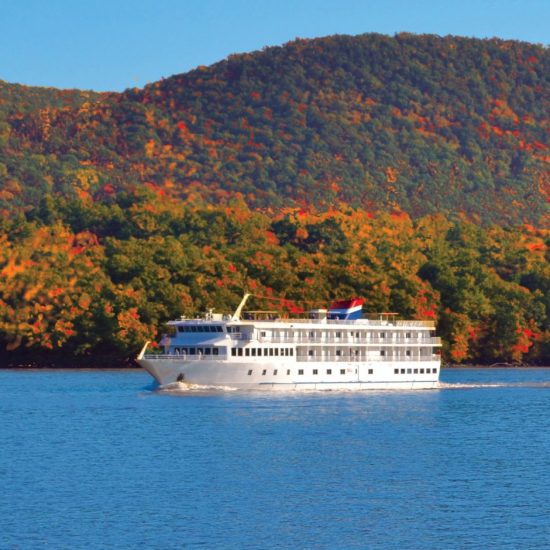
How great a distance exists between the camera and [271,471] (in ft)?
222

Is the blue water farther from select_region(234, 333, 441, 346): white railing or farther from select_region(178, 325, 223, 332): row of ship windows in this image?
select_region(178, 325, 223, 332): row of ship windows

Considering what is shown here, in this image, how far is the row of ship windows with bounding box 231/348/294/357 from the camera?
344 ft

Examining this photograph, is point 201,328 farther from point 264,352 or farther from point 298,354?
point 298,354

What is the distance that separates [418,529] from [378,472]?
14.0 meters

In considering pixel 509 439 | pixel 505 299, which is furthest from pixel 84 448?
pixel 505 299

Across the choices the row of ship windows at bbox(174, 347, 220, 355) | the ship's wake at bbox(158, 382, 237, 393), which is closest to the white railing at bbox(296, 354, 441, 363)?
the ship's wake at bbox(158, 382, 237, 393)

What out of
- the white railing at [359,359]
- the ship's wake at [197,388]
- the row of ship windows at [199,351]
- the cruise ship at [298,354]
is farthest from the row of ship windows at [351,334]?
the ship's wake at [197,388]

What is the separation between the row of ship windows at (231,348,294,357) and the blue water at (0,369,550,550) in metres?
3.54

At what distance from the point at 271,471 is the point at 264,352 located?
3871 centimetres

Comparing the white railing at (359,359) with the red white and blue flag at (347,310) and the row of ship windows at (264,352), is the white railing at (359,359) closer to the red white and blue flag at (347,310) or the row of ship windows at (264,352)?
the row of ship windows at (264,352)

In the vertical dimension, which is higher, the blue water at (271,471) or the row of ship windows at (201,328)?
the row of ship windows at (201,328)

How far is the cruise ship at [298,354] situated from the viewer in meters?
104

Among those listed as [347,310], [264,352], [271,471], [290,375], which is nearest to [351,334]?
[347,310]

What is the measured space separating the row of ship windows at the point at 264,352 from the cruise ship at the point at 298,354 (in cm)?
8
